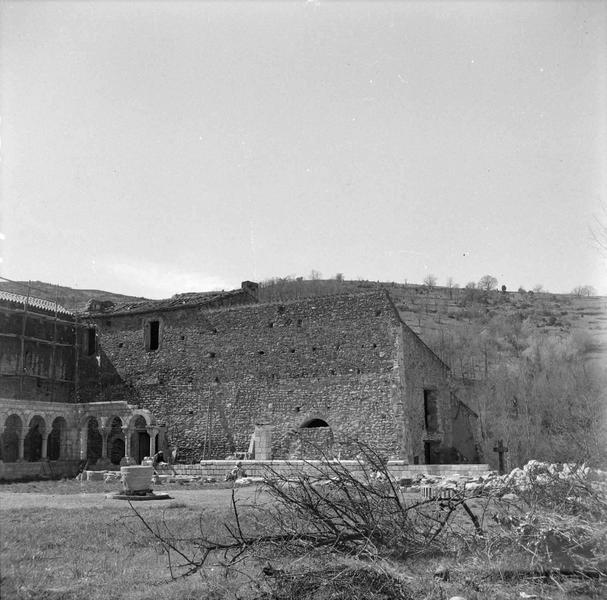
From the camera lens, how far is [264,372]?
24.8 meters

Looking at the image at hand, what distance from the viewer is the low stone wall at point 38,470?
2233 centimetres

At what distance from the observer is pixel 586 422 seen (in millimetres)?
21531

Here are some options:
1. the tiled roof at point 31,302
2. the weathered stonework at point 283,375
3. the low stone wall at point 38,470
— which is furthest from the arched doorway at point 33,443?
the tiled roof at point 31,302

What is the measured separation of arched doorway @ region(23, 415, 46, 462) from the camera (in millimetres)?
27734

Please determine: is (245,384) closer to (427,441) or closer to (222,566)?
(427,441)

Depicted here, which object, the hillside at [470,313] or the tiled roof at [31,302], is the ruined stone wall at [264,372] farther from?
the hillside at [470,313]

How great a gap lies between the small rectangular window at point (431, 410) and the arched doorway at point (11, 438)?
16.4 m

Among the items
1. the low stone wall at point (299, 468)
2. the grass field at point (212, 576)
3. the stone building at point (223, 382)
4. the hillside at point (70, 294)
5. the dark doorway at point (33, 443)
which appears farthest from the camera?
the hillside at point (70, 294)

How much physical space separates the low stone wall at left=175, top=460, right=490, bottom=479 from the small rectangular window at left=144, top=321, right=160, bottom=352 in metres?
7.93

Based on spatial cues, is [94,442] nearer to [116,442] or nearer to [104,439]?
[116,442]

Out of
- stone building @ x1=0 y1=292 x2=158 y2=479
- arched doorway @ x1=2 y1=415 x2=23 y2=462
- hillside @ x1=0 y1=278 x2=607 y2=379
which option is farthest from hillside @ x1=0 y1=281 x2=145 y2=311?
arched doorway @ x1=2 y1=415 x2=23 y2=462

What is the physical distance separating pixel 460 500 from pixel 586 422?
16.9 metres

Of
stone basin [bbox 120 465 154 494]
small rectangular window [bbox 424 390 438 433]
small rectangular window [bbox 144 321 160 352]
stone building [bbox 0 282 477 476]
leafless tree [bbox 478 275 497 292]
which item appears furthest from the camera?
leafless tree [bbox 478 275 497 292]

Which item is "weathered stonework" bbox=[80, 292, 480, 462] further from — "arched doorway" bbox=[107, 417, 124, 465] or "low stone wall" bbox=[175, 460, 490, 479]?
"low stone wall" bbox=[175, 460, 490, 479]
